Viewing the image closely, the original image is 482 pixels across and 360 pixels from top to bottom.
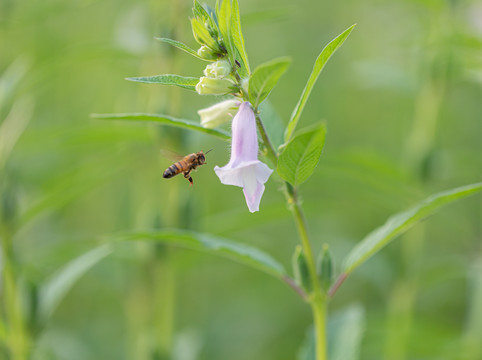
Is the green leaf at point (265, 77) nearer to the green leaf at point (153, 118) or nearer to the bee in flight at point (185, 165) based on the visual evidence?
the green leaf at point (153, 118)

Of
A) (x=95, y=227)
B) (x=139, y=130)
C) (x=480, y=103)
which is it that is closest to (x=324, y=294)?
(x=139, y=130)

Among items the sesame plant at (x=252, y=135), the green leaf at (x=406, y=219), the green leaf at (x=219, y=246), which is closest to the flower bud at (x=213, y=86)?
the sesame plant at (x=252, y=135)

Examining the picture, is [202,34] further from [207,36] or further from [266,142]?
[266,142]

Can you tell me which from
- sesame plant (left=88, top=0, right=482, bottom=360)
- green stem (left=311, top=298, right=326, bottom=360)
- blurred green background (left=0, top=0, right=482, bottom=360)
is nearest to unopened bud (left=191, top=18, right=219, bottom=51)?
sesame plant (left=88, top=0, right=482, bottom=360)

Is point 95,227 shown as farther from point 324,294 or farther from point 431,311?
point 324,294

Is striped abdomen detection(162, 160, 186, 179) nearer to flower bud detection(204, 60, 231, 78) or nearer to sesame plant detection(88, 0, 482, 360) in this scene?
sesame plant detection(88, 0, 482, 360)
